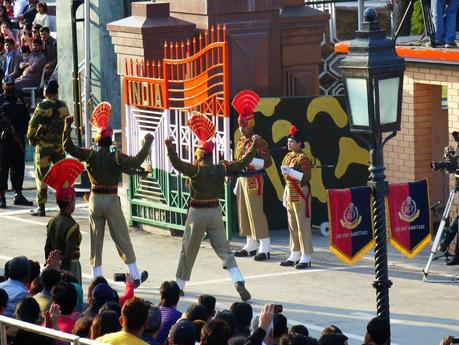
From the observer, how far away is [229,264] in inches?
660

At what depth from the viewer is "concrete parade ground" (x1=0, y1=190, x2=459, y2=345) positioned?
1578cm

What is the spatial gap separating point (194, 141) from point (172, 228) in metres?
1.33

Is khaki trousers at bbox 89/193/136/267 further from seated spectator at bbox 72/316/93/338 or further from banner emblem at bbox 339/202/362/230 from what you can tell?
seated spectator at bbox 72/316/93/338

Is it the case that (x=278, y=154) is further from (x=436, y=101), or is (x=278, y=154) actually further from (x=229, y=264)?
(x=229, y=264)

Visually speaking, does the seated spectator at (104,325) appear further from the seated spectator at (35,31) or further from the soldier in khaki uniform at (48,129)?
the seated spectator at (35,31)

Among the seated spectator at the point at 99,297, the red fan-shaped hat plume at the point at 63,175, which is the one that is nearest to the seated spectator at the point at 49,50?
the red fan-shaped hat plume at the point at 63,175

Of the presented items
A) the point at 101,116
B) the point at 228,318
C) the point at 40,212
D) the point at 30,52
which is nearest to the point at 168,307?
the point at 228,318

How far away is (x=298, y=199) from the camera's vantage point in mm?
18500

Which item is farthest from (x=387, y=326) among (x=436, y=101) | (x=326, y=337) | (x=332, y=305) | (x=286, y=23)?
(x=286, y=23)

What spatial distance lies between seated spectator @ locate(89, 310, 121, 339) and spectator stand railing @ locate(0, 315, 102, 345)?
0.70m

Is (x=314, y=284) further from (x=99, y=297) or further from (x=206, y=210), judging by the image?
(x=99, y=297)

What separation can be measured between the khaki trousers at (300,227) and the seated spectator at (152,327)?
24.2 feet

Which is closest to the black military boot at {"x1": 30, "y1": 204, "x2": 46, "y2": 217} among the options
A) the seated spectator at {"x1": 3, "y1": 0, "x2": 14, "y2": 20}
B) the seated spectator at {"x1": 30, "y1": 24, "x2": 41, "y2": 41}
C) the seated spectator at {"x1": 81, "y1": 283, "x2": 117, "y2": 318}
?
the seated spectator at {"x1": 30, "y1": 24, "x2": 41, "y2": 41}

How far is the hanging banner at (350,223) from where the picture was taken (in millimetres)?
16438
